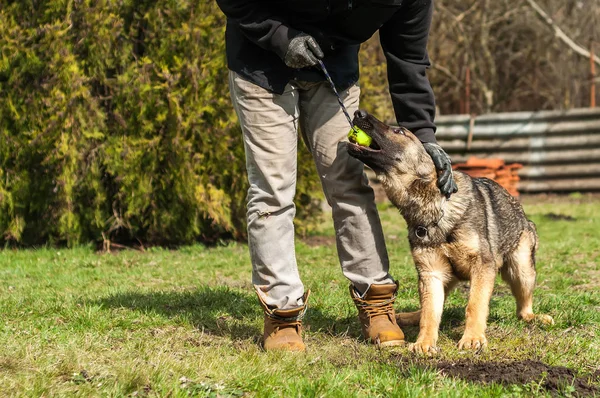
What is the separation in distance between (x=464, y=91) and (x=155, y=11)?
373 inches

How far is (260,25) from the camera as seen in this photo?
452cm

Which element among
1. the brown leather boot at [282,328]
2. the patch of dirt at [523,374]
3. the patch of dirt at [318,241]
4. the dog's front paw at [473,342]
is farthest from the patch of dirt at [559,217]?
the patch of dirt at [523,374]

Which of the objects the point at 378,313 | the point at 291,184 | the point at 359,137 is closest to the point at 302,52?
the point at 359,137

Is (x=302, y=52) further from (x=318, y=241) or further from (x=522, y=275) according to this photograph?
(x=318, y=241)

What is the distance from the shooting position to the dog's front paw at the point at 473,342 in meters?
4.57

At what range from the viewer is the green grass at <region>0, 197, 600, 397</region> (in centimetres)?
362

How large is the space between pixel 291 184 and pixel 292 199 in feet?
0.32

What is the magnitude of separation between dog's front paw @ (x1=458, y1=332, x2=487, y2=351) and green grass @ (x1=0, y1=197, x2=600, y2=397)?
2.7 inches

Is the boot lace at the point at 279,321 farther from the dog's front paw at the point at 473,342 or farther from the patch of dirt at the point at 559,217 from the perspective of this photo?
the patch of dirt at the point at 559,217

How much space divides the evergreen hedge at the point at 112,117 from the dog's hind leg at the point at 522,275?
4.56m

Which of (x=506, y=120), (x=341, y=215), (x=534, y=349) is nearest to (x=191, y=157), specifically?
(x=341, y=215)

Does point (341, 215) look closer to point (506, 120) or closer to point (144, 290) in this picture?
point (144, 290)

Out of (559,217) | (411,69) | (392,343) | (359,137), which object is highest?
(411,69)

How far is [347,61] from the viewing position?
4914 millimetres
